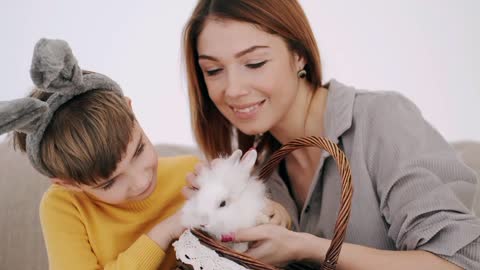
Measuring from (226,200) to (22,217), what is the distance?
1091 mm

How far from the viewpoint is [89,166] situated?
48.2 inches

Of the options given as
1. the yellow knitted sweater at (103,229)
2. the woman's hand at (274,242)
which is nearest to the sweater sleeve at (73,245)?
the yellow knitted sweater at (103,229)

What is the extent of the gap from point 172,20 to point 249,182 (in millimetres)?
1350

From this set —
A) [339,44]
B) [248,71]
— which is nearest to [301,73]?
[248,71]

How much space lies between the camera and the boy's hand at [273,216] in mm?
1298

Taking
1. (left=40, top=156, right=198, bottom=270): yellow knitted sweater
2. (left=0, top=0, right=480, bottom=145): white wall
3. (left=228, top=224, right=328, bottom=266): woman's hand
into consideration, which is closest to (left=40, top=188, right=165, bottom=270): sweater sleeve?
(left=40, top=156, right=198, bottom=270): yellow knitted sweater

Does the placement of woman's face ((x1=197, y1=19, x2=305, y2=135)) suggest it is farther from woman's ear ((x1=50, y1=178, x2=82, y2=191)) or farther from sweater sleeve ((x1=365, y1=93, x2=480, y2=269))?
woman's ear ((x1=50, y1=178, x2=82, y2=191))

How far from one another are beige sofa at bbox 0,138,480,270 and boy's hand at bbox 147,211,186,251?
0.86 metres

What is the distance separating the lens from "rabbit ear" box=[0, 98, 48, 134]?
3.52 ft

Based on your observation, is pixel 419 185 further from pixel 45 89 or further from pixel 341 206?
pixel 45 89

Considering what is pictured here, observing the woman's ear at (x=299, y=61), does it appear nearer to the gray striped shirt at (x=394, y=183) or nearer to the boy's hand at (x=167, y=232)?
the gray striped shirt at (x=394, y=183)

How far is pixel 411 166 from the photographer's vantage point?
129 centimetres

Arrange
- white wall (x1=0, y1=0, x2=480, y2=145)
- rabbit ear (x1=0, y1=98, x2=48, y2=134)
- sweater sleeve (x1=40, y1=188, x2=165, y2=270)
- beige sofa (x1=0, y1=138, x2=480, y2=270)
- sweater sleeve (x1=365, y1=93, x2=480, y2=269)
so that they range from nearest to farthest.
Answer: rabbit ear (x1=0, y1=98, x2=48, y2=134) < sweater sleeve (x1=365, y1=93, x2=480, y2=269) < sweater sleeve (x1=40, y1=188, x2=165, y2=270) < beige sofa (x1=0, y1=138, x2=480, y2=270) < white wall (x1=0, y1=0, x2=480, y2=145)

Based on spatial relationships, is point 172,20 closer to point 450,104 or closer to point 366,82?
point 366,82
